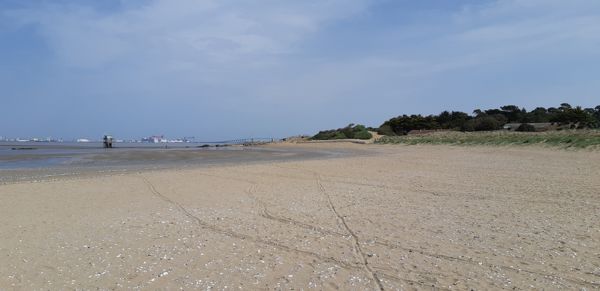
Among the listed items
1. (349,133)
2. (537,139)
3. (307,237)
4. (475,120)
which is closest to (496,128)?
(475,120)

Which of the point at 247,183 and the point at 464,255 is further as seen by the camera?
the point at 247,183

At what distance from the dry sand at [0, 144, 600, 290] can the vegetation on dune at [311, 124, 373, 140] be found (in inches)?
2062

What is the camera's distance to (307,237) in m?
6.32

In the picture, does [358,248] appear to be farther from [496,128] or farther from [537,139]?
[496,128]

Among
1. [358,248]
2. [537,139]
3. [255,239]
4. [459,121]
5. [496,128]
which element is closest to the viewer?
[358,248]

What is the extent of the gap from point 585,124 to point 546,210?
150ft

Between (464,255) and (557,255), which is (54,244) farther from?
(557,255)

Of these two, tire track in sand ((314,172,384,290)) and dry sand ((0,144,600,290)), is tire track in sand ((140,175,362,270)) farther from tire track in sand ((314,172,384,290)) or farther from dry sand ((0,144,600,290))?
tire track in sand ((314,172,384,290))

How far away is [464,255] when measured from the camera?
5.30m

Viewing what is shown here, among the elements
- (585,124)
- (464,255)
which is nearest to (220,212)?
(464,255)

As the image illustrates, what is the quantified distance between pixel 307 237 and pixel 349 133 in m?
63.5

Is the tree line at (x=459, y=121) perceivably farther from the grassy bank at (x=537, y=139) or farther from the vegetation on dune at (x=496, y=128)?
the grassy bank at (x=537, y=139)

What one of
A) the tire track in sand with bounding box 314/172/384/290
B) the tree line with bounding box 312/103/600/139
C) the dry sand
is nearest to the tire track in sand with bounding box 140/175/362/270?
the dry sand

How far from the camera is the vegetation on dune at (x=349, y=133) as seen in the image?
63.9m
